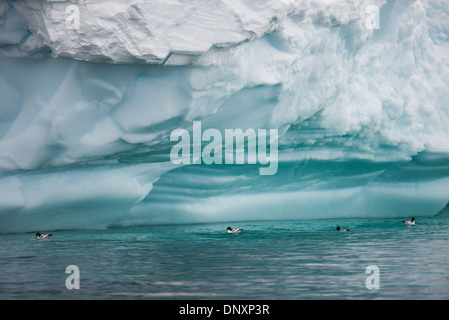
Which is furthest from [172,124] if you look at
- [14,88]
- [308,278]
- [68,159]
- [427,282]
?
[427,282]

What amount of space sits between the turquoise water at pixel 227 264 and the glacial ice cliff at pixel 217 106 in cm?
144

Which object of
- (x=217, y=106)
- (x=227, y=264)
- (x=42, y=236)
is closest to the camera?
(x=227, y=264)

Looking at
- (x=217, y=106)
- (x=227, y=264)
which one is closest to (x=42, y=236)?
(x=217, y=106)

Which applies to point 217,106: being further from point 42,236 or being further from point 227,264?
point 42,236

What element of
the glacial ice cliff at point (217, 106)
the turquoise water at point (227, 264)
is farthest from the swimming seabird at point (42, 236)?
the glacial ice cliff at point (217, 106)

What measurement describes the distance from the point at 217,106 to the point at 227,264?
352cm

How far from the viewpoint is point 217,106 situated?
36.5 ft

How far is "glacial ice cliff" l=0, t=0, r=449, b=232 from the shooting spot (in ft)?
30.7

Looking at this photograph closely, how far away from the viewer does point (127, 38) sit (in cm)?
897

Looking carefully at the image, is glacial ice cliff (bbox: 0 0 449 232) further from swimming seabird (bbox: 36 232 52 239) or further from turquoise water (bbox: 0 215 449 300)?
turquoise water (bbox: 0 215 449 300)

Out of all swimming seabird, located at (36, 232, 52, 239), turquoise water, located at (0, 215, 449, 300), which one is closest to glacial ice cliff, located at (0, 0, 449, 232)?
swimming seabird, located at (36, 232, 52, 239)

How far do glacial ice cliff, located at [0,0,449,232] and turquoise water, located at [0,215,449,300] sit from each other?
1442 millimetres

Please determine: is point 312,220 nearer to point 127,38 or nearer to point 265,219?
point 265,219
